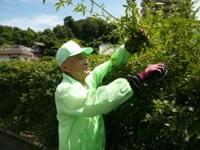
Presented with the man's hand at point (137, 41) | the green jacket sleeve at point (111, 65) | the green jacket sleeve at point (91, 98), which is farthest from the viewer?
the green jacket sleeve at point (111, 65)

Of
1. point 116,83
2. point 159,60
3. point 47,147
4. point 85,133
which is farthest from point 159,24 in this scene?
point 47,147

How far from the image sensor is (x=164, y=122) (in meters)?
4.27

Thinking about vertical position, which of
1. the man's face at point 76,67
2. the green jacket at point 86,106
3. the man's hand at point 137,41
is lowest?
the green jacket at point 86,106

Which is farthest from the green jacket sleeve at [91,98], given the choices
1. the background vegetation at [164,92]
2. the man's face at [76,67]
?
the background vegetation at [164,92]

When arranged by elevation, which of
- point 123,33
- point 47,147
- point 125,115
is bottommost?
point 47,147

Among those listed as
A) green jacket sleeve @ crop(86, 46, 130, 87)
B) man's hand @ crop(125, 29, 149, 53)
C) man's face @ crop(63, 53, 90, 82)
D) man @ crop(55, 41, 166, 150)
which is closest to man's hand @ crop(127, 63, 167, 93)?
man @ crop(55, 41, 166, 150)

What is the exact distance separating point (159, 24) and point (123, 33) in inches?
15.8

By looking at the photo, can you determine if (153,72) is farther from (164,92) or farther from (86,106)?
(86,106)

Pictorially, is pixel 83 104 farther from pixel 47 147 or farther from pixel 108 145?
pixel 47 147

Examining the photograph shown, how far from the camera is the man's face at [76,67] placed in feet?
15.4

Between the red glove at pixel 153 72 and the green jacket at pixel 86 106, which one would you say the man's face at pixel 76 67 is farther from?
the red glove at pixel 153 72

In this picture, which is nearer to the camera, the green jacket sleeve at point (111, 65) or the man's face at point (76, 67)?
the man's face at point (76, 67)

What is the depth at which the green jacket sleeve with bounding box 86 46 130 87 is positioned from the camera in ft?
16.4

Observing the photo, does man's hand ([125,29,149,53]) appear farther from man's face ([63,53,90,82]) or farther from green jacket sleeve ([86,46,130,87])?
man's face ([63,53,90,82])
